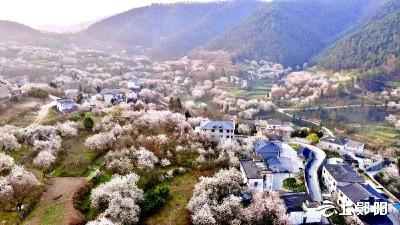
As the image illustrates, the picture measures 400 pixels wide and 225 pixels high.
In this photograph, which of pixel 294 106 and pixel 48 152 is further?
pixel 294 106

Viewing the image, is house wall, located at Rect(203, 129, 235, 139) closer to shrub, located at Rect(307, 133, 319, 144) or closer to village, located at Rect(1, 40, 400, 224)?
village, located at Rect(1, 40, 400, 224)

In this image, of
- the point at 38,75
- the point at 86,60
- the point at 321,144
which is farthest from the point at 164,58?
the point at 321,144

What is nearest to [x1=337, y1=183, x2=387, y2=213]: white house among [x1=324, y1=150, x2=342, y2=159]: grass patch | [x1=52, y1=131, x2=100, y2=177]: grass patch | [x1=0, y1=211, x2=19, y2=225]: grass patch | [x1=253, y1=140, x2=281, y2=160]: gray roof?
[x1=253, y1=140, x2=281, y2=160]: gray roof

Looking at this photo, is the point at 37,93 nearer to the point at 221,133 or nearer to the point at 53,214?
the point at 221,133

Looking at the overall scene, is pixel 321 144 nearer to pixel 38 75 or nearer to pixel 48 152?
pixel 48 152

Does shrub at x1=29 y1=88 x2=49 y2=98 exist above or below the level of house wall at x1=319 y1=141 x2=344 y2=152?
above

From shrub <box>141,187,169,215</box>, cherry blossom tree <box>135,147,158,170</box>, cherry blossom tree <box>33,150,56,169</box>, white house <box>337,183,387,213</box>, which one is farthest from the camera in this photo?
cherry blossom tree <box>135,147,158,170</box>

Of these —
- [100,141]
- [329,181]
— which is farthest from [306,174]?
[100,141]
